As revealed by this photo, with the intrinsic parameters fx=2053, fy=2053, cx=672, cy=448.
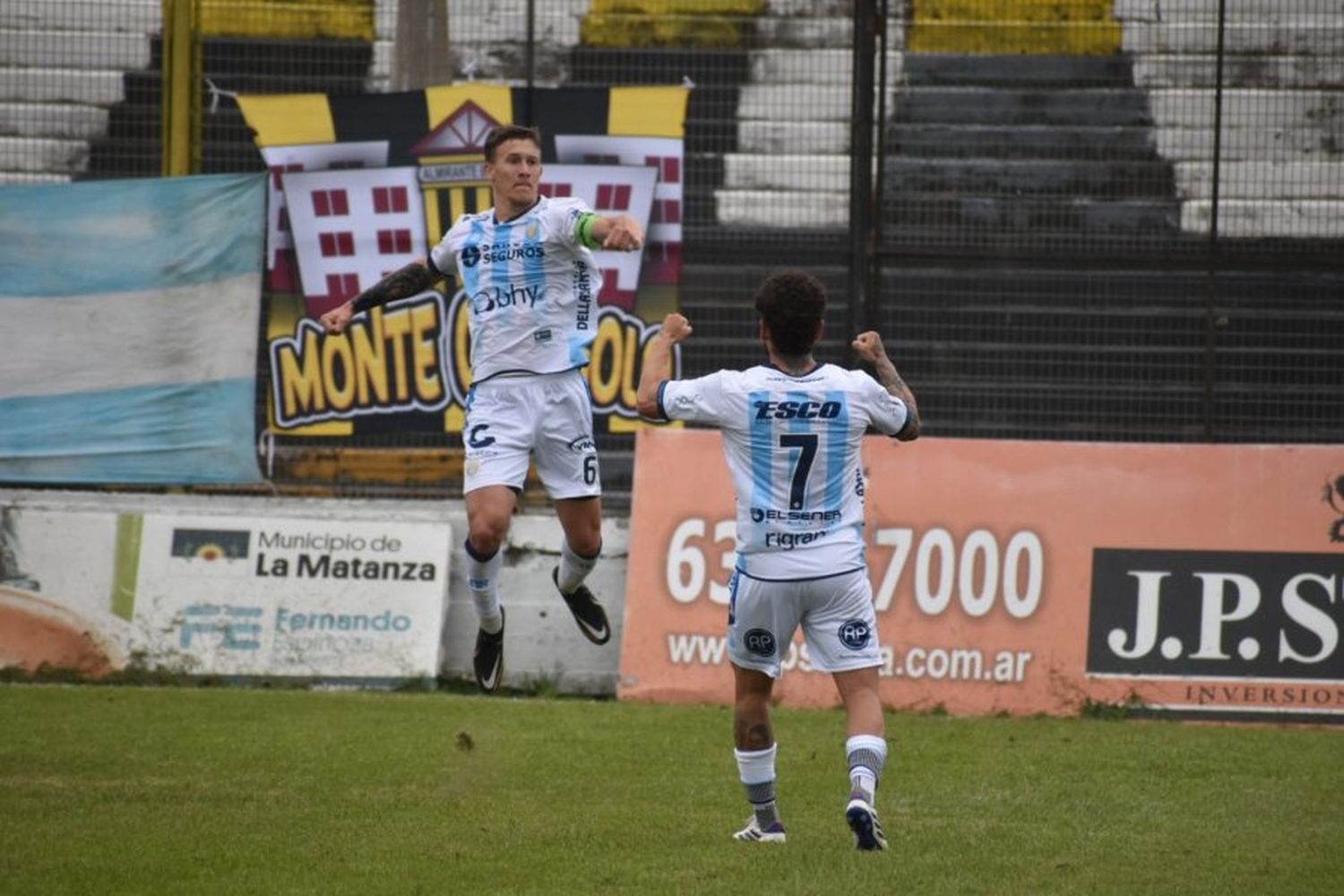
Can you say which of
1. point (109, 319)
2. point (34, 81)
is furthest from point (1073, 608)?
point (34, 81)

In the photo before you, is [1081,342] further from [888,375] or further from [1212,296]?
[888,375]

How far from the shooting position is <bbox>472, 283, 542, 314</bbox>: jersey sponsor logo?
31.6 feet

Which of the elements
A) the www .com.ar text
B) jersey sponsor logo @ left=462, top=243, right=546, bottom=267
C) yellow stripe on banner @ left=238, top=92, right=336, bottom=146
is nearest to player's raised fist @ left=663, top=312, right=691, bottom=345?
jersey sponsor logo @ left=462, top=243, right=546, bottom=267

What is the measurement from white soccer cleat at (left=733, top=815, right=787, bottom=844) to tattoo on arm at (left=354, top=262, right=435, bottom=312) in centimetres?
316

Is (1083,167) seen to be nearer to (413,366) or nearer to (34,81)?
(413,366)

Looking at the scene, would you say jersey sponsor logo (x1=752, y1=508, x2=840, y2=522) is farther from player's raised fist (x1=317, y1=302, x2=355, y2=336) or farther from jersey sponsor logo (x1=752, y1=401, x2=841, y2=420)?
player's raised fist (x1=317, y1=302, x2=355, y2=336)

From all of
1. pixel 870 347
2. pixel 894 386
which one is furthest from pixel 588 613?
pixel 870 347

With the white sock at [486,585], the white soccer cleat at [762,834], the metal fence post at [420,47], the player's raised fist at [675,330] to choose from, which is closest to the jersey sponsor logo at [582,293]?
the white sock at [486,585]

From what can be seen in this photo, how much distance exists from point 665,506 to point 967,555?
2.12 meters

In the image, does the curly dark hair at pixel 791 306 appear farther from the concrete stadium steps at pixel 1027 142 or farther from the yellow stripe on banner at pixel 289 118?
the yellow stripe on banner at pixel 289 118

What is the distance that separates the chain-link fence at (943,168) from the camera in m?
15.2

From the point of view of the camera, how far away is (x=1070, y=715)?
1369cm

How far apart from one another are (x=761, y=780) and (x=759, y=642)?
1.96ft

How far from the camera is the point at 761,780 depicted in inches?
322
